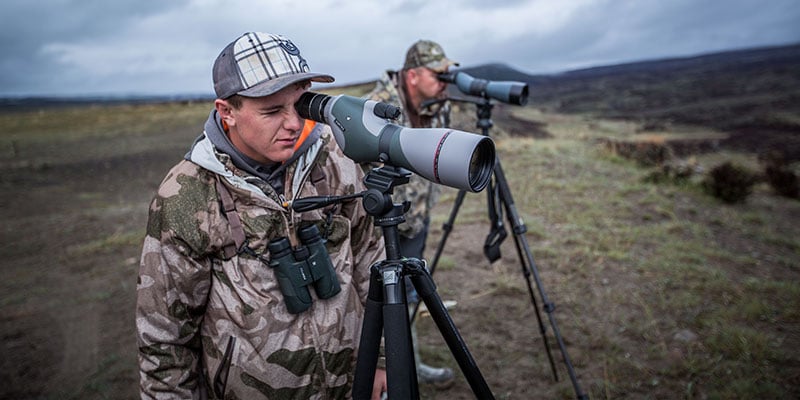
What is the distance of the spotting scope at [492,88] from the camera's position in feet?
8.61

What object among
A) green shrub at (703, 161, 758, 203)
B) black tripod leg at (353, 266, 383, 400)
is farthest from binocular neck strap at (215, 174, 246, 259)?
green shrub at (703, 161, 758, 203)

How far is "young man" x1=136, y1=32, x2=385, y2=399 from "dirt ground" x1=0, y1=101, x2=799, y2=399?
1.79 m

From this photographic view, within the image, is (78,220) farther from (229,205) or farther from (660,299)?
(660,299)

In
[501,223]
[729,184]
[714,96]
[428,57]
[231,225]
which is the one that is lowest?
[729,184]

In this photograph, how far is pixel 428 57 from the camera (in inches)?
124

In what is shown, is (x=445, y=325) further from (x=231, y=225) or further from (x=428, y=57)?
(x=428, y=57)

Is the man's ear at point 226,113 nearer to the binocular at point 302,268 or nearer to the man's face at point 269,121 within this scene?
the man's face at point 269,121

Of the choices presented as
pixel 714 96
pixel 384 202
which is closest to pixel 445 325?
pixel 384 202

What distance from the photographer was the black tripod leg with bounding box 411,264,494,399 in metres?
1.33

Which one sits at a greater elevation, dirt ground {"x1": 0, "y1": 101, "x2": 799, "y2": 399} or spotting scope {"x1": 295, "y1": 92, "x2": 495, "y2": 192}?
spotting scope {"x1": 295, "y1": 92, "x2": 495, "y2": 192}

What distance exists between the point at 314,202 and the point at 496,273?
3.73m

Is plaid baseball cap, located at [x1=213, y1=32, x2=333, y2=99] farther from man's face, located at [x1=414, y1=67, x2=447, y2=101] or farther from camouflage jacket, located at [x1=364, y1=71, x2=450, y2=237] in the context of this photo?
man's face, located at [x1=414, y1=67, x2=447, y2=101]

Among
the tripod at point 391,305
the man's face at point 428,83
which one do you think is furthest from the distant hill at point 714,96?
the tripod at point 391,305

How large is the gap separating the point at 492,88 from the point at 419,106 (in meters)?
0.59
